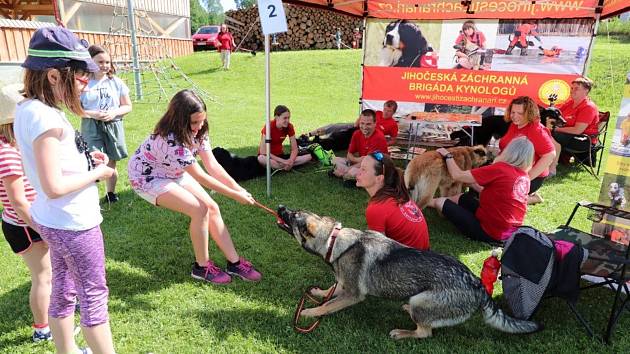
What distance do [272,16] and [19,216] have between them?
11.1ft

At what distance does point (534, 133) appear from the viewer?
472 centimetres

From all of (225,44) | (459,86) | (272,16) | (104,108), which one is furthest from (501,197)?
(225,44)

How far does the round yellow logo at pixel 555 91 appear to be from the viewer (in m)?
7.55

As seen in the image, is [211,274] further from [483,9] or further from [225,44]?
[225,44]

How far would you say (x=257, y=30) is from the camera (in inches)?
945

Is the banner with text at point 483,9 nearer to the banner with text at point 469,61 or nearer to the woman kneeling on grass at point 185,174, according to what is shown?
the banner with text at point 469,61

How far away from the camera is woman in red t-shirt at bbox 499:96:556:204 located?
462 cm

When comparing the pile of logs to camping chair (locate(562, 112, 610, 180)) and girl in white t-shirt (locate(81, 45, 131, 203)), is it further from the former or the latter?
girl in white t-shirt (locate(81, 45, 131, 203))

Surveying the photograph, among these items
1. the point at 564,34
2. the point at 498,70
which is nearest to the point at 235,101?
the point at 498,70

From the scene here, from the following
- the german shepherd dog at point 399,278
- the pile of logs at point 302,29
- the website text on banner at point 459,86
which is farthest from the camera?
the pile of logs at point 302,29

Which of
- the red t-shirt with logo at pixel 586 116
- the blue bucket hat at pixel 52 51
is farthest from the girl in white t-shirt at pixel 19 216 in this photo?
the red t-shirt with logo at pixel 586 116

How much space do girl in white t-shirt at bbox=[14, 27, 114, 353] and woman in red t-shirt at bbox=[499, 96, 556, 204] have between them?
4.49 meters

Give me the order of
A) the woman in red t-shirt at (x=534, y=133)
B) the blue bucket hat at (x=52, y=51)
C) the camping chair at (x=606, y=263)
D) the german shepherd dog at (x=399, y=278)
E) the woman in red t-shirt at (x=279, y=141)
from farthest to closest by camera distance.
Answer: the woman in red t-shirt at (x=279, y=141) → the woman in red t-shirt at (x=534, y=133) → the camping chair at (x=606, y=263) → the german shepherd dog at (x=399, y=278) → the blue bucket hat at (x=52, y=51)

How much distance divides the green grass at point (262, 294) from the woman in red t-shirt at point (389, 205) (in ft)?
1.97
